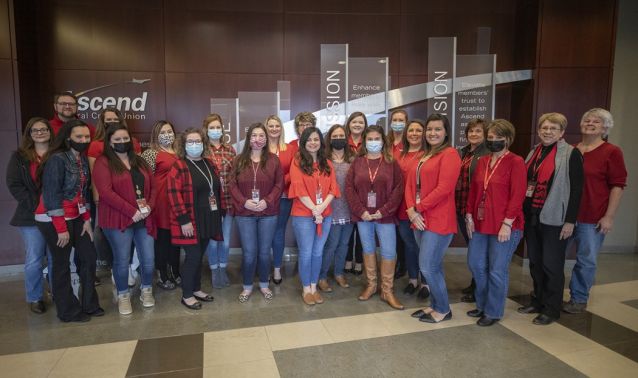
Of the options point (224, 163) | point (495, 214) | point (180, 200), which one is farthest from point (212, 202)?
point (495, 214)

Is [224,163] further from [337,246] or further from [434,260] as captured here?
[434,260]

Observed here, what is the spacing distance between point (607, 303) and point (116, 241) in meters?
4.55

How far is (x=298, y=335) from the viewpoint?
3152 millimetres

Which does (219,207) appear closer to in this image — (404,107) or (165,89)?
(165,89)

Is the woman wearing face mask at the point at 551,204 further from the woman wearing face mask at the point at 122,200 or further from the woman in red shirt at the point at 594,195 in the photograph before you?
the woman wearing face mask at the point at 122,200

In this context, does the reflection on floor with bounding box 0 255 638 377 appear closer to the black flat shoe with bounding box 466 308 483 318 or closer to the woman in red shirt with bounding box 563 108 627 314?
the black flat shoe with bounding box 466 308 483 318

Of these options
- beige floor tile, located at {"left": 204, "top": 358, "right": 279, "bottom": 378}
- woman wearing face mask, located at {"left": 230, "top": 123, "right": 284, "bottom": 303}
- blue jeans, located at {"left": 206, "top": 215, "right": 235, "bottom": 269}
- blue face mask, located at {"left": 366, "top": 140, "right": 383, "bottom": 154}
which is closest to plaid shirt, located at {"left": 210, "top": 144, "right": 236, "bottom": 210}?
woman wearing face mask, located at {"left": 230, "top": 123, "right": 284, "bottom": 303}

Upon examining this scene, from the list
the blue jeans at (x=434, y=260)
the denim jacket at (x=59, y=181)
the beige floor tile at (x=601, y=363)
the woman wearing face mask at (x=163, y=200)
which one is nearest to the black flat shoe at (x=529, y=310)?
the beige floor tile at (x=601, y=363)

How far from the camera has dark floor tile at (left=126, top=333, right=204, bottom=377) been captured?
270cm

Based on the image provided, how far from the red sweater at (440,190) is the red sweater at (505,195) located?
26cm

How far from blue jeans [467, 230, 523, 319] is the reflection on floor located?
196 mm

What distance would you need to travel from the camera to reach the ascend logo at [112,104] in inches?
202

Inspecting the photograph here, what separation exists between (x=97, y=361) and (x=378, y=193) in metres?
2.48

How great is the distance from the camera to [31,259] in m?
3.57
